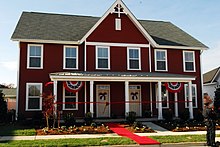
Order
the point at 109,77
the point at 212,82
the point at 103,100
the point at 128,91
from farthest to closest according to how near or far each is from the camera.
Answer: the point at 212,82, the point at 103,100, the point at 128,91, the point at 109,77

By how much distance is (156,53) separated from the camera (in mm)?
24000

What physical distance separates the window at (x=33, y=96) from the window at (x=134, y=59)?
24.9ft

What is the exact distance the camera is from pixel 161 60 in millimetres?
24094

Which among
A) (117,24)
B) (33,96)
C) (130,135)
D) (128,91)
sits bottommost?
(130,135)

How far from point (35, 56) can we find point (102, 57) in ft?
17.5

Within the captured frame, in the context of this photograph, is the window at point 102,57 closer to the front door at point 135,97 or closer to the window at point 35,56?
the front door at point 135,97

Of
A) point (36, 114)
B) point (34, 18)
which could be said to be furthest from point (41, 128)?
point (34, 18)

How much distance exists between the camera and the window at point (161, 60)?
23922 mm

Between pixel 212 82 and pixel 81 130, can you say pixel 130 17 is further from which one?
pixel 212 82

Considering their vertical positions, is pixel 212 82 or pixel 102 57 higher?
pixel 102 57

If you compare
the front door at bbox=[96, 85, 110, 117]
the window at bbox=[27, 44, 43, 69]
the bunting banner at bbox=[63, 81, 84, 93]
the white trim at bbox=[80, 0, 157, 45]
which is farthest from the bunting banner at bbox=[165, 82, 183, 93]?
the window at bbox=[27, 44, 43, 69]

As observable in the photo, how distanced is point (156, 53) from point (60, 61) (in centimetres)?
835

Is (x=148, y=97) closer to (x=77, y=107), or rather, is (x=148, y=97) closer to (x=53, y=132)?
(x=77, y=107)

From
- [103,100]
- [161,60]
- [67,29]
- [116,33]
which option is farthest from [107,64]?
[161,60]
